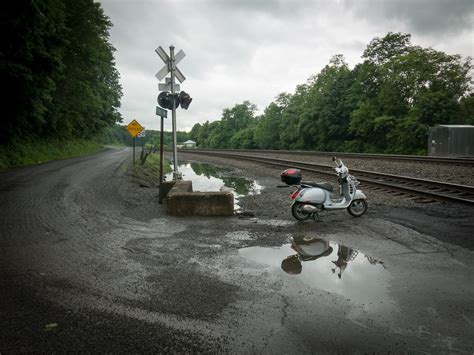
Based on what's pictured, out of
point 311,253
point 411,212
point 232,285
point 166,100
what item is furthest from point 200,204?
point 411,212

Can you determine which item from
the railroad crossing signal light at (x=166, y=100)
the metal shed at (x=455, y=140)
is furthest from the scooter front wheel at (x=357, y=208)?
the metal shed at (x=455, y=140)

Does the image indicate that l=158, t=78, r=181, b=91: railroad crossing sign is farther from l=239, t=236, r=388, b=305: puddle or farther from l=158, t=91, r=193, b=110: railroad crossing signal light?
l=239, t=236, r=388, b=305: puddle

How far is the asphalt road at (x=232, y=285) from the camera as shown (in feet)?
8.36

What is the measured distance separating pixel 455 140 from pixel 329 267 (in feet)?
87.2

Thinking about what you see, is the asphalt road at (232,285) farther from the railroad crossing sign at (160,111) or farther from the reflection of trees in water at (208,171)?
the reflection of trees in water at (208,171)

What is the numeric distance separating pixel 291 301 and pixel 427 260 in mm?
2440

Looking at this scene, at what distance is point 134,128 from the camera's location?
21.9m

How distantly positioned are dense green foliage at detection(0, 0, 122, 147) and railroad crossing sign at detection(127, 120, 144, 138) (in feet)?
16.1

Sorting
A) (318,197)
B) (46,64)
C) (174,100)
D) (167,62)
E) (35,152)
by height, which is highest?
(46,64)

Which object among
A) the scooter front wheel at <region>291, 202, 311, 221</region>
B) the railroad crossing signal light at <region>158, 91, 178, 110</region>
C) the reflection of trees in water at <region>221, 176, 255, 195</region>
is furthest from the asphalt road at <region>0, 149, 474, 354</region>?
the reflection of trees in water at <region>221, 176, 255, 195</region>

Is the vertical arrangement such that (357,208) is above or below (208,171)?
above

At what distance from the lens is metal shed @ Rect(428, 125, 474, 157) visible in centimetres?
2439

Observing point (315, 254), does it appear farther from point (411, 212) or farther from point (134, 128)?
point (134, 128)

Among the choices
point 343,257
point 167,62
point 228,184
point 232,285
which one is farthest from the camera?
point 228,184
